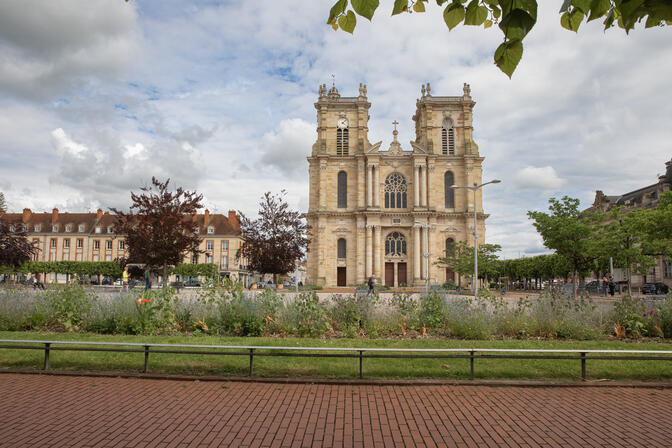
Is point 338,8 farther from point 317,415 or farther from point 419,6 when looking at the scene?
point 317,415

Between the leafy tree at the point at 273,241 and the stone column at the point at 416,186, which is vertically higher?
the stone column at the point at 416,186

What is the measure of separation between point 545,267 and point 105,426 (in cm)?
5472

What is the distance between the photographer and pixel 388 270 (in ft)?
172

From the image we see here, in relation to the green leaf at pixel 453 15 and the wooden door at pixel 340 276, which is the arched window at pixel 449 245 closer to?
the wooden door at pixel 340 276

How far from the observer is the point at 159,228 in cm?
2402

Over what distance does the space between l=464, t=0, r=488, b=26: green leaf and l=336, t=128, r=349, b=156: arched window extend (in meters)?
52.3

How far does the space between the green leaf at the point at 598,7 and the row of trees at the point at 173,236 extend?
15903mm

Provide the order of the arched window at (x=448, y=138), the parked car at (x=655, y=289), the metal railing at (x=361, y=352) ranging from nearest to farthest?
1. the metal railing at (x=361, y=352)
2. the parked car at (x=655, y=289)
3. the arched window at (x=448, y=138)

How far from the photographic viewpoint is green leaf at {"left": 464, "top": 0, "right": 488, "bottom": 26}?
265cm

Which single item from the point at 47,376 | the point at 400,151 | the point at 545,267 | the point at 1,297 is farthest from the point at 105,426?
the point at 545,267

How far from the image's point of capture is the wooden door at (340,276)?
52.1 meters

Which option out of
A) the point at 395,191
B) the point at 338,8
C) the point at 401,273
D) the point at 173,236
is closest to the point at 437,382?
the point at 338,8

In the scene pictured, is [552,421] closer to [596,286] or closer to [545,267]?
[596,286]

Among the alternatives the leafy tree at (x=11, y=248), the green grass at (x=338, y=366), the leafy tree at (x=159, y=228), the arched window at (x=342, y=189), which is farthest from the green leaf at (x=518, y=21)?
the arched window at (x=342, y=189)
